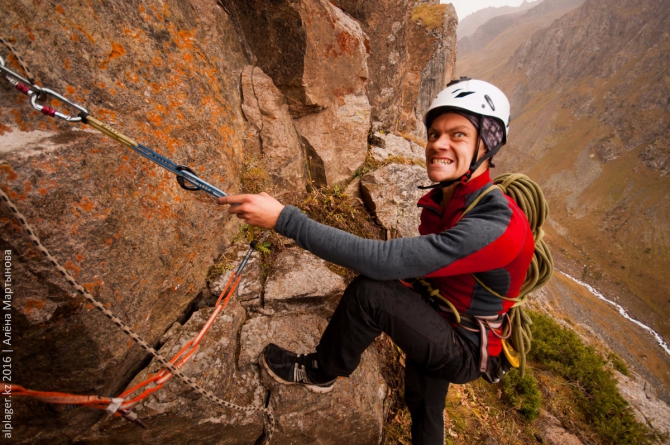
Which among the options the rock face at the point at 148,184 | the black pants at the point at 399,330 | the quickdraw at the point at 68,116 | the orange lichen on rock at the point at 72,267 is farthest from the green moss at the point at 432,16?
the orange lichen on rock at the point at 72,267

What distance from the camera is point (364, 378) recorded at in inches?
→ 153

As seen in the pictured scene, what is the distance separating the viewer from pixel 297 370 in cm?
337

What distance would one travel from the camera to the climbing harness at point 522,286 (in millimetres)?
2768

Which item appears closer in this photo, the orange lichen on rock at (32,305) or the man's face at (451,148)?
the orange lichen on rock at (32,305)

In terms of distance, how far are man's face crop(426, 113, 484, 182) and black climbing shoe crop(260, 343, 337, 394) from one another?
8.24 ft

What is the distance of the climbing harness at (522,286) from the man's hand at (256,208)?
1702 mm

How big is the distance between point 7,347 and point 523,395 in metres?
7.57

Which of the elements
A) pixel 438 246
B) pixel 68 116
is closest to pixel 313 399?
pixel 438 246

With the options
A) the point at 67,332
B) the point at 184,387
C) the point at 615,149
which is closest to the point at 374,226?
the point at 184,387

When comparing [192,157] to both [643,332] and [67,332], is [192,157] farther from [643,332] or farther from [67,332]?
[643,332]

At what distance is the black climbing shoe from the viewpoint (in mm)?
3322

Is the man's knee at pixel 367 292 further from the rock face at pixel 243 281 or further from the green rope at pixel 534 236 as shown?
the rock face at pixel 243 281

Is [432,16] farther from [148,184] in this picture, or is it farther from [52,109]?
[52,109]

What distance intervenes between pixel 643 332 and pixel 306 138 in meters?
70.9
